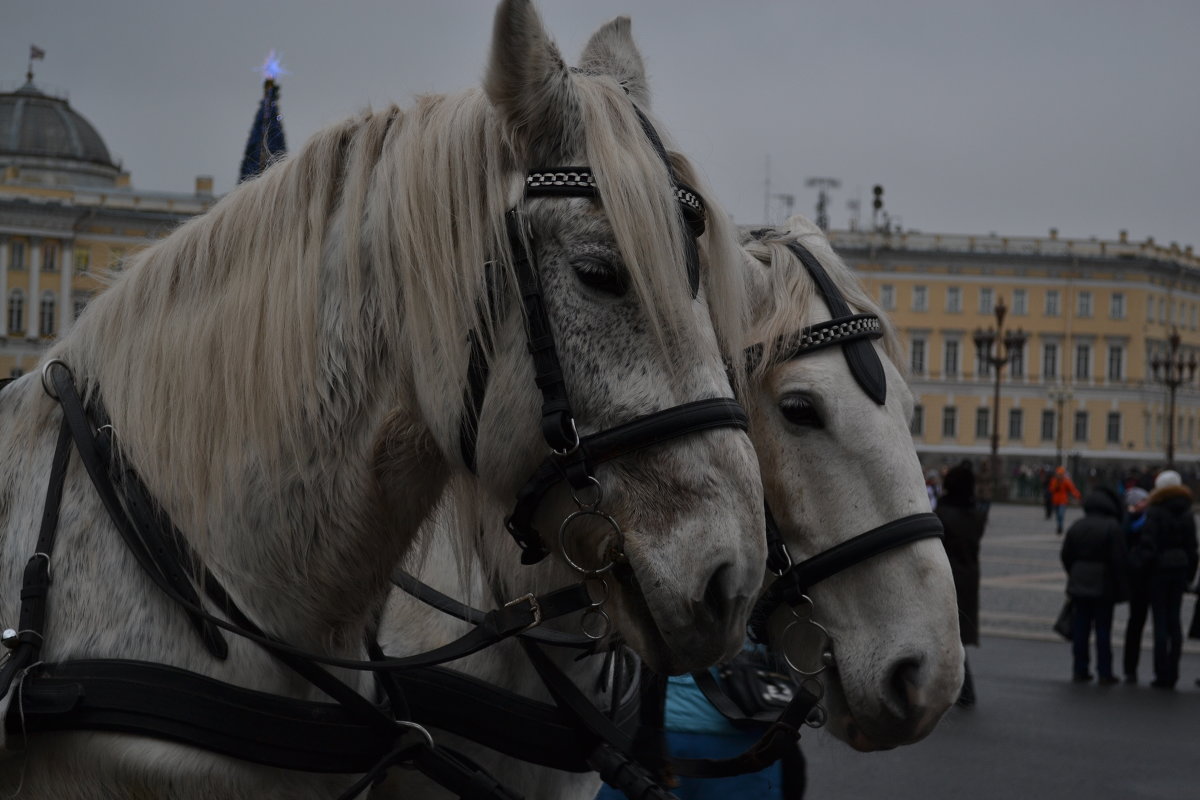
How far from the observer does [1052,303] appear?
7450 centimetres

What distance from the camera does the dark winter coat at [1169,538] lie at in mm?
10383

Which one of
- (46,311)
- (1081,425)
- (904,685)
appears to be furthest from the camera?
→ (1081,425)

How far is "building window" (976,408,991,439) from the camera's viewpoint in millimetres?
72625

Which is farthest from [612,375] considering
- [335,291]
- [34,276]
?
[34,276]

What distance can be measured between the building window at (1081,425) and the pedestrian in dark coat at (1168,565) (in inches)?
2625

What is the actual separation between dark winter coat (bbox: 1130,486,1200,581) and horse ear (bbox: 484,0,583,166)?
9.56 meters

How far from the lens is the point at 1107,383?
244ft

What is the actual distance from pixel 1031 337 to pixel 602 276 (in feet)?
249

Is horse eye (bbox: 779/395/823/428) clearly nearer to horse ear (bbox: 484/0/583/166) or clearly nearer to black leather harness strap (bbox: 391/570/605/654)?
black leather harness strap (bbox: 391/570/605/654)

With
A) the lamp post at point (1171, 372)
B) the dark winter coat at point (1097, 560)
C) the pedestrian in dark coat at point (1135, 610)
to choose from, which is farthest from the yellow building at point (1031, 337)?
the dark winter coat at point (1097, 560)

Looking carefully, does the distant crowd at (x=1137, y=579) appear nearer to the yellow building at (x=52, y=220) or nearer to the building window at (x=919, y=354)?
the yellow building at (x=52, y=220)

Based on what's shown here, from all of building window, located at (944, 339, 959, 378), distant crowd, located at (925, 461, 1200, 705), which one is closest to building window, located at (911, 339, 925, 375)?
building window, located at (944, 339, 959, 378)

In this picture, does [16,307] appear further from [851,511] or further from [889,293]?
[851,511]

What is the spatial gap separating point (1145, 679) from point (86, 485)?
1049cm
